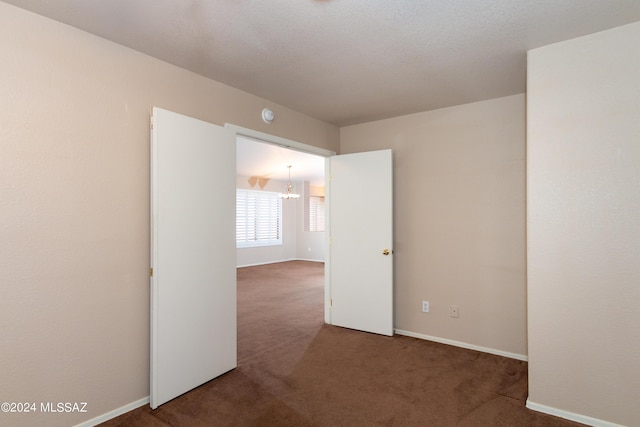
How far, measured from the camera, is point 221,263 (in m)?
2.82

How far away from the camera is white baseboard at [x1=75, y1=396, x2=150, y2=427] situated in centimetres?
212

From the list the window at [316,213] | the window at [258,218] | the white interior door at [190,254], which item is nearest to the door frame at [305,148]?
the white interior door at [190,254]

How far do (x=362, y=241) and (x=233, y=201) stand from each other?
1695mm

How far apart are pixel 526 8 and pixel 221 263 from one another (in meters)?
2.68

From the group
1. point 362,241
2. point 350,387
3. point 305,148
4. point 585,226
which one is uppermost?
point 305,148

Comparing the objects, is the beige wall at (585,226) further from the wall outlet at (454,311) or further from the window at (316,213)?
the window at (316,213)

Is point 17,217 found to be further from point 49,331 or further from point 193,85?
point 193,85

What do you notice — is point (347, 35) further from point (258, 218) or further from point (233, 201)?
point (258, 218)

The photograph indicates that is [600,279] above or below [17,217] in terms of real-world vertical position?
below

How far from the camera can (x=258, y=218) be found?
31.0 ft

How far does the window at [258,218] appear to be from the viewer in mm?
8945

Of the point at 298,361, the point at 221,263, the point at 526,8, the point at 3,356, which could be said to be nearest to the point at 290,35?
the point at 526,8

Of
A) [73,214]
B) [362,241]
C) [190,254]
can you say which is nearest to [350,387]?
[190,254]

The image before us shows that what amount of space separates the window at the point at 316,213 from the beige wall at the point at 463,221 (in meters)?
6.64
